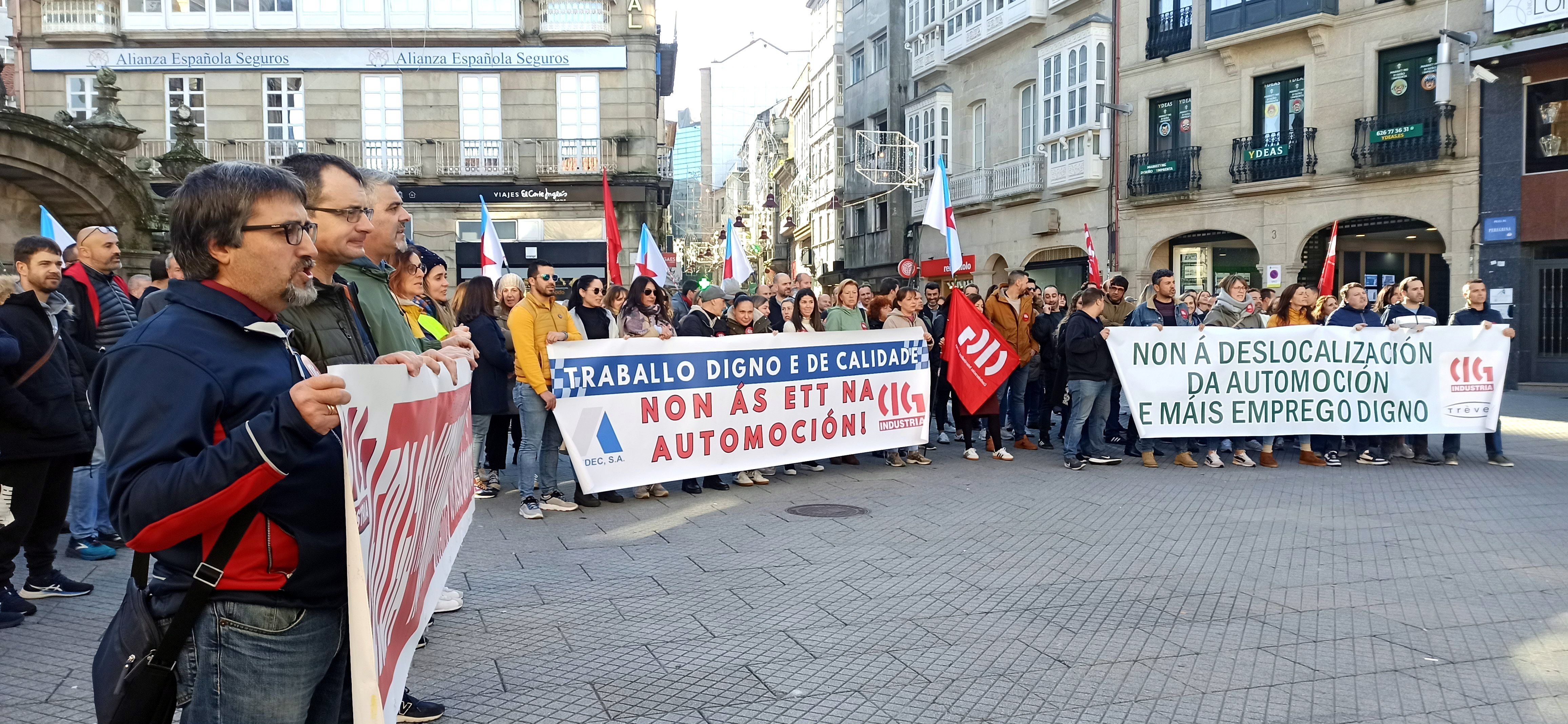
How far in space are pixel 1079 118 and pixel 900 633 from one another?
24.6m

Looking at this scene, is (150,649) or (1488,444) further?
(1488,444)

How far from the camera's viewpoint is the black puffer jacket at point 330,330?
2848mm

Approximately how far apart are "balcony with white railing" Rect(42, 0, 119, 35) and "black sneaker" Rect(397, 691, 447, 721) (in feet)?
108

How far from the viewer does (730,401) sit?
9.56 m

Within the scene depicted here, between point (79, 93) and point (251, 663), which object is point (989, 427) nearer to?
point (251, 663)

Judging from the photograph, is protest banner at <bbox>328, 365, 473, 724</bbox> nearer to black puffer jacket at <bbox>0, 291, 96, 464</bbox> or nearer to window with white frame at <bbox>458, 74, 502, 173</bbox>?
black puffer jacket at <bbox>0, 291, 96, 464</bbox>

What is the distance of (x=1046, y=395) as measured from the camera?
1256 cm

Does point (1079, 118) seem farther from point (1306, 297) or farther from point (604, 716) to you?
point (604, 716)

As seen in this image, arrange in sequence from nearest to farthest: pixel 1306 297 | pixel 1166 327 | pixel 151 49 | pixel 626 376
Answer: pixel 626 376 < pixel 1166 327 < pixel 1306 297 < pixel 151 49

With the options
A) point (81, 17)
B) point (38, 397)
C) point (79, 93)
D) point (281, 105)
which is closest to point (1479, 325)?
point (38, 397)

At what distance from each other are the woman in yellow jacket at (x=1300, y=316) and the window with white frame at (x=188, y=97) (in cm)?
2927

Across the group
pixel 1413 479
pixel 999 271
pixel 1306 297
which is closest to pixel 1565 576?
pixel 1413 479

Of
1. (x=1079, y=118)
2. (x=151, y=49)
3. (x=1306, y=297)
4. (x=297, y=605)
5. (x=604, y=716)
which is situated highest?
(x=151, y=49)

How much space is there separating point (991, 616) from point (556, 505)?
430 centimetres
